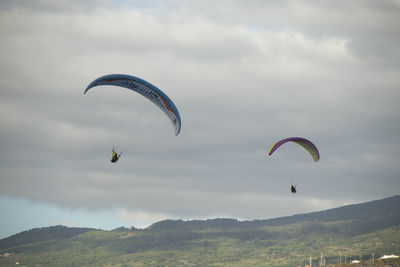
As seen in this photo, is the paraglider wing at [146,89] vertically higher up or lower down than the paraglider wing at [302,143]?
higher up

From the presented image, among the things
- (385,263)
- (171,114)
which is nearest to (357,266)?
(385,263)

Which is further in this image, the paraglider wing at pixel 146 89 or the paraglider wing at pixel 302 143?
the paraglider wing at pixel 302 143

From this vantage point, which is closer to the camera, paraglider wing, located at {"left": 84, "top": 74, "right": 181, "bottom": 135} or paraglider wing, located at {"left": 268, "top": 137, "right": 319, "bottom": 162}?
paraglider wing, located at {"left": 84, "top": 74, "right": 181, "bottom": 135}

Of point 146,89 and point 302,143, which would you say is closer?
point 146,89

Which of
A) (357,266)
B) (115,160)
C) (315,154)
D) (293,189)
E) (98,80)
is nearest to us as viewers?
(98,80)

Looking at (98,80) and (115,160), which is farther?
(115,160)

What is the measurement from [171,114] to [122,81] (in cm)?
721

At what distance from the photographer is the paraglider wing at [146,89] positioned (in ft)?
208

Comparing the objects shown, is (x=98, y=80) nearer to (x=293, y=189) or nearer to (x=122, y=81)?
(x=122, y=81)

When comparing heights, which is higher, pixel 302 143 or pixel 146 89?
pixel 146 89

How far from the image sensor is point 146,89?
65.9m

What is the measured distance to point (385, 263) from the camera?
633 ft

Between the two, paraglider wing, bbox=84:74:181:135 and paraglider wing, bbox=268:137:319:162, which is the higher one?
paraglider wing, bbox=84:74:181:135

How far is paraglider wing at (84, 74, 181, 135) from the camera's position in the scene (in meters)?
63.4
